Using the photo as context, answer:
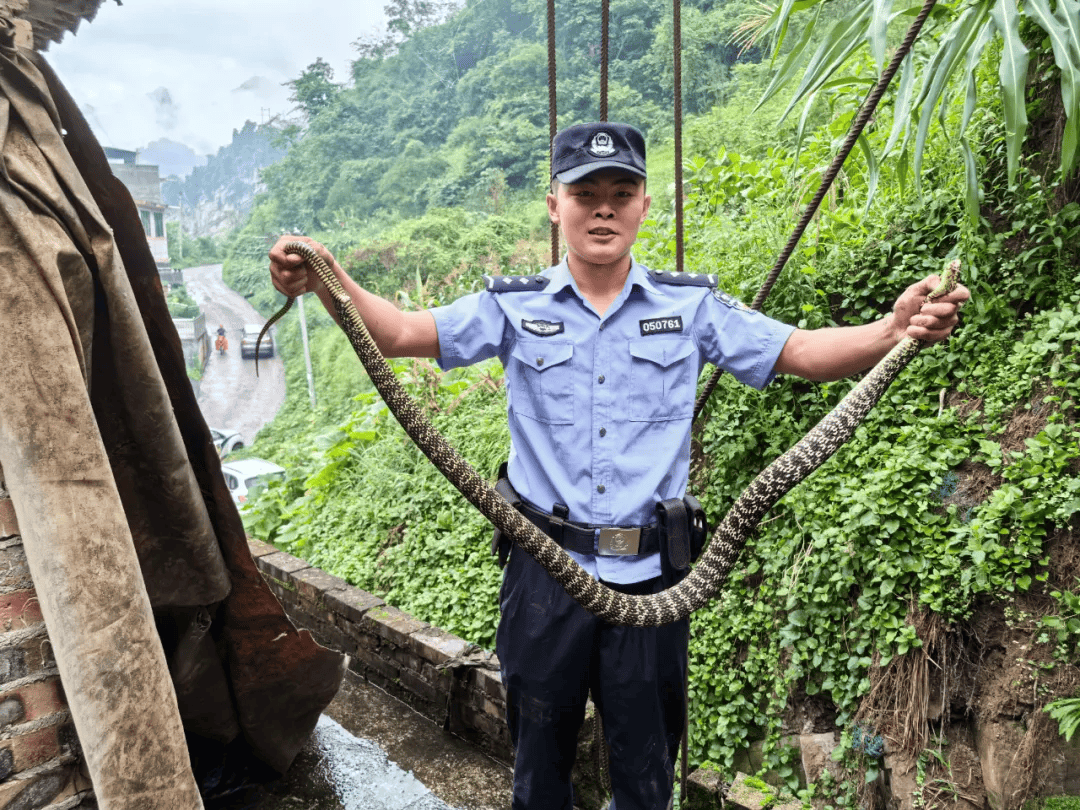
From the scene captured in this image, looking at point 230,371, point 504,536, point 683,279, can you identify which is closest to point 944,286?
point 683,279

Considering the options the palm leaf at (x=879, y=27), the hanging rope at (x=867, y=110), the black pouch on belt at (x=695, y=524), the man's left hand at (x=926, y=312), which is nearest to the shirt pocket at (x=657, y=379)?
the hanging rope at (x=867, y=110)

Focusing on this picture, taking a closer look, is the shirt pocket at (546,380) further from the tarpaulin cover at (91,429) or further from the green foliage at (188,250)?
the green foliage at (188,250)

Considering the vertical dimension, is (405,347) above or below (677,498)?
above

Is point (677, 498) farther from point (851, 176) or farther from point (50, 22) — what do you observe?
point (851, 176)

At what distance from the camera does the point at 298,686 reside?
2799 mm

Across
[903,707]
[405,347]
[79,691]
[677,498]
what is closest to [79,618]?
[79,691]

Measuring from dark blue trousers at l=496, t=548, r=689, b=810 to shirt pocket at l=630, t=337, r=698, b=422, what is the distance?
1.45 ft

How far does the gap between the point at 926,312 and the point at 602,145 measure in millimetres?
871

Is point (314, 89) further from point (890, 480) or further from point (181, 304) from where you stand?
point (890, 480)

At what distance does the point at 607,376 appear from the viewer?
1975 millimetres

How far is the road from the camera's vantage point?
119ft

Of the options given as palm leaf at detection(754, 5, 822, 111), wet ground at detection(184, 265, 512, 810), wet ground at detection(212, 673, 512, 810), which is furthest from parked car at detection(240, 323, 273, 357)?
palm leaf at detection(754, 5, 822, 111)

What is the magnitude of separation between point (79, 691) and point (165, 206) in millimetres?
36598

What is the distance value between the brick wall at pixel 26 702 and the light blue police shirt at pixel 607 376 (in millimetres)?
1173
